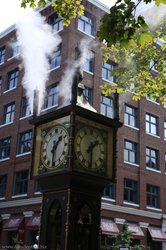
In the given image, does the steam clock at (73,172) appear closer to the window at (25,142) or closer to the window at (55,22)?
the window at (25,142)

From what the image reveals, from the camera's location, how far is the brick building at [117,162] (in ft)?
87.8

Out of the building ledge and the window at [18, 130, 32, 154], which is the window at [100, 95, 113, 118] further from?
the building ledge

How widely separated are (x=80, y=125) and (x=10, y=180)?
24.9m

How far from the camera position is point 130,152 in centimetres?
2895

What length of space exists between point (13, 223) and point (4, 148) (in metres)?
6.16

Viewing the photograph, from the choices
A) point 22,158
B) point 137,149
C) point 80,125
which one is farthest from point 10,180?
point 80,125

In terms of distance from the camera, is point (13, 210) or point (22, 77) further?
point (22, 77)

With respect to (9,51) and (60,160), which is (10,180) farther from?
(60,160)

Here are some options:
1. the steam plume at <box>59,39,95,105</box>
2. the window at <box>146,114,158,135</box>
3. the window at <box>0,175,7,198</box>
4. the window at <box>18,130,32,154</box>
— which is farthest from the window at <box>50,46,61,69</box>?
the steam plume at <box>59,39,95,105</box>

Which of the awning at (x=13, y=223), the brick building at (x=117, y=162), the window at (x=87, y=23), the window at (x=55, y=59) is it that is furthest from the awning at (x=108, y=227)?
the window at (x=87, y=23)

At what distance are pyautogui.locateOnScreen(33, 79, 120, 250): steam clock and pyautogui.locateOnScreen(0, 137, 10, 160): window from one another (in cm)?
2564

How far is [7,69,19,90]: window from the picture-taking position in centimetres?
3188

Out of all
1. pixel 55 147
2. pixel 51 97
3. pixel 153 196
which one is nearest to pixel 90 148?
pixel 55 147

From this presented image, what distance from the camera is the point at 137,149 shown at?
96.4 ft
